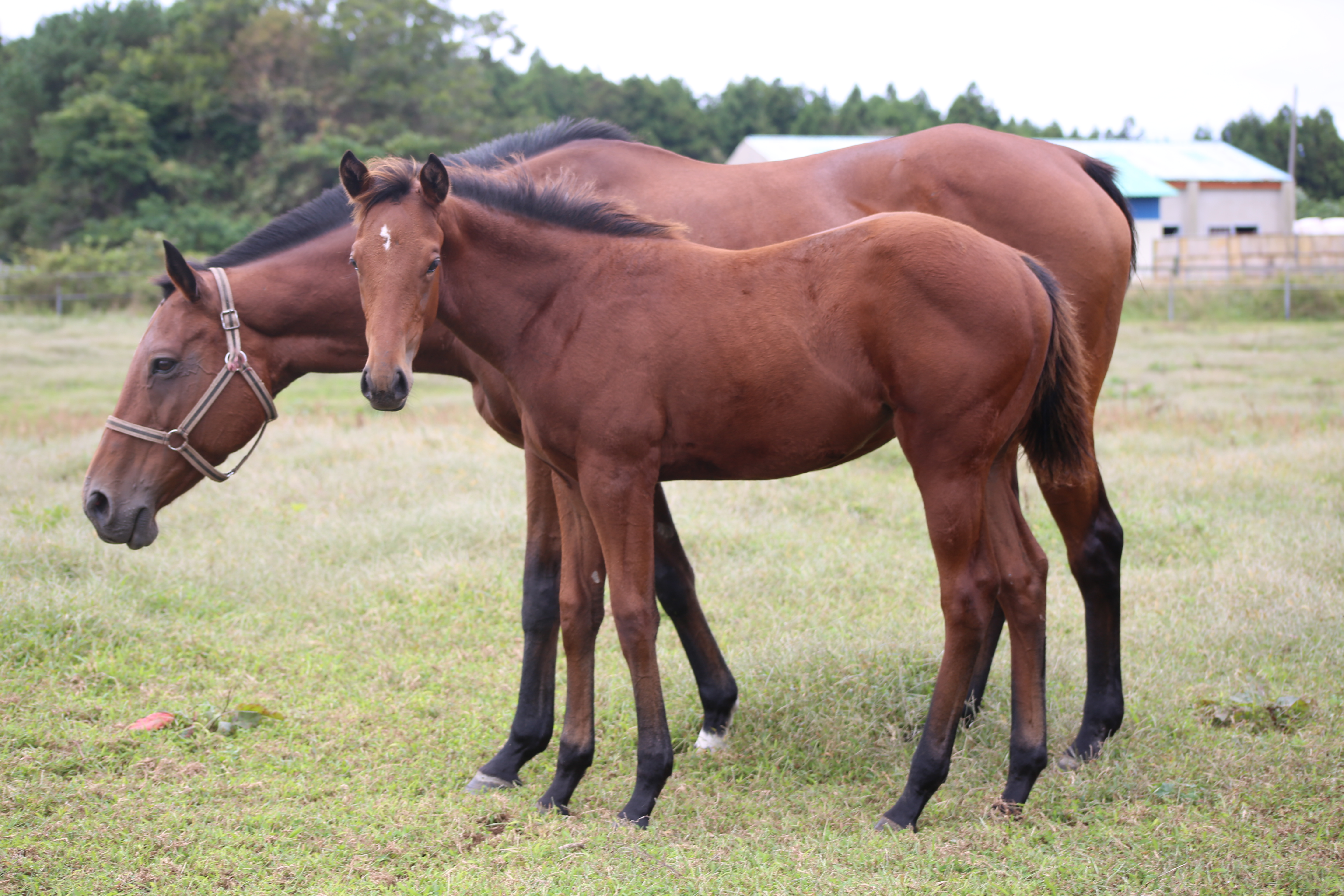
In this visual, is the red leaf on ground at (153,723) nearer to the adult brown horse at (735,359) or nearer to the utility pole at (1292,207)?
the adult brown horse at (735,359)

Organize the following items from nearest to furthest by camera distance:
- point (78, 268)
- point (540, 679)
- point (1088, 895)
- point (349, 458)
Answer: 1. point (1088, 895)
2. point (540, 679)
3. point (349, 458)
4. point (78, 268)

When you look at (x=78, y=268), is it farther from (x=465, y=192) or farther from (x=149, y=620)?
(x=465, y=192)

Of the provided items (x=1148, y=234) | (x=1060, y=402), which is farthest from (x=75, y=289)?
(x=1148, y=234)

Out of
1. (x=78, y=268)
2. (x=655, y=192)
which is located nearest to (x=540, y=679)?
(x=655, y=192)

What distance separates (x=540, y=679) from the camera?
3.96 metres

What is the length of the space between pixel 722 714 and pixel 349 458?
569 centimetres

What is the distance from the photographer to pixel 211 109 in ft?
104

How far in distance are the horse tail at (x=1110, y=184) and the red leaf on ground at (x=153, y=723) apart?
4.35 m

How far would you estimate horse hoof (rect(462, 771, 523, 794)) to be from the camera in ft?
12.1

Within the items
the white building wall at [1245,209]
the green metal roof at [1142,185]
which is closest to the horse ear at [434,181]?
the green metal roof at [1142,185]

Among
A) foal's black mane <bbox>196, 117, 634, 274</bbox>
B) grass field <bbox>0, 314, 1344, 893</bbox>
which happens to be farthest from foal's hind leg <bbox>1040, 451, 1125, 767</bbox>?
foal's black mane <bbox>196, 117, 634, 274</bbox>

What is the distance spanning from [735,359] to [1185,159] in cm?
3972

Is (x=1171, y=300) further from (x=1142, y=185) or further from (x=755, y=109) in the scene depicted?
(x=755, y=109)

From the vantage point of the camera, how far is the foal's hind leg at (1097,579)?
393cm
